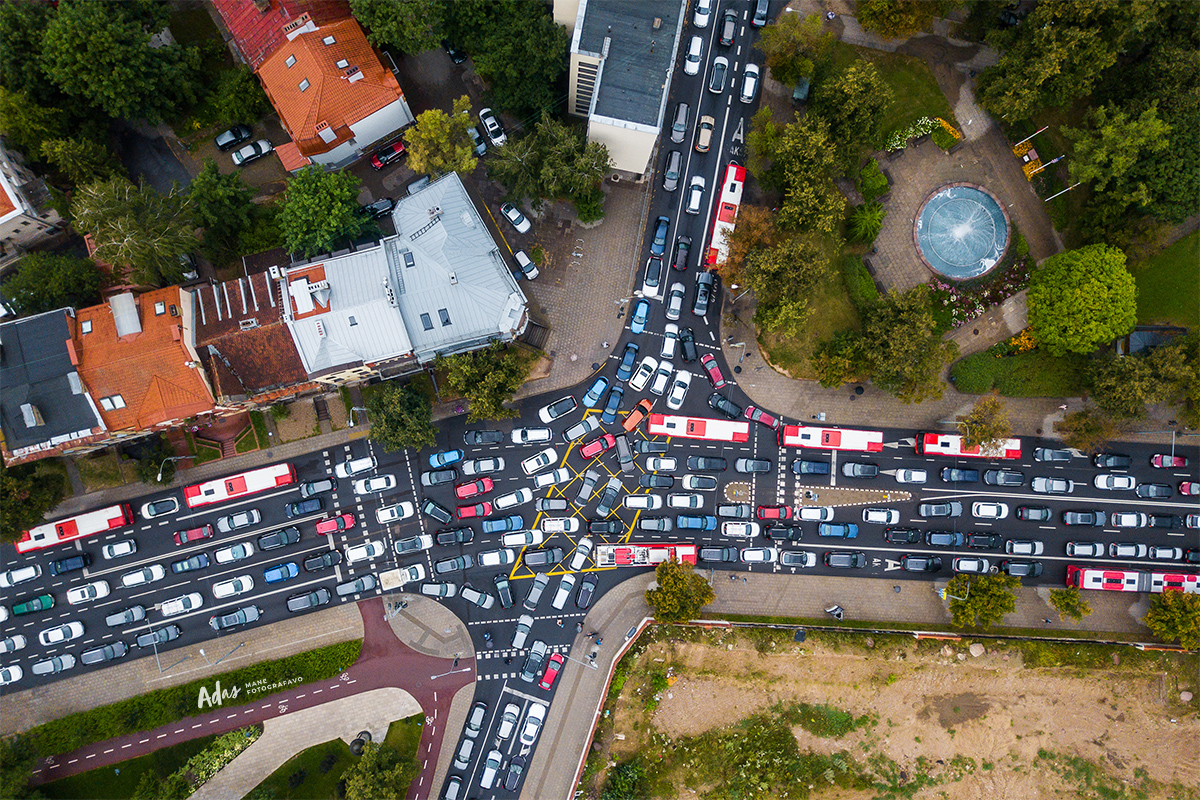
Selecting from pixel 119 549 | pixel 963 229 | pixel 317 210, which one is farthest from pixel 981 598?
pixel 119 549

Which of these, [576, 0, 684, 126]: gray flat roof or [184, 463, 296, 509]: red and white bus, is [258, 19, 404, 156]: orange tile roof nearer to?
[576, 0, 684, 126]: gray flat roof

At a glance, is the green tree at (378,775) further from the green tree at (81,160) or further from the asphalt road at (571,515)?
the green tree at (81,160)

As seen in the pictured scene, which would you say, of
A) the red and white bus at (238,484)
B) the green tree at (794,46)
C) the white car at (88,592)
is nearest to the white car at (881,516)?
the green tree at (794,46)

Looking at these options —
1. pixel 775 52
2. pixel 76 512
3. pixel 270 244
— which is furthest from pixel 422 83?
pixel 76 512

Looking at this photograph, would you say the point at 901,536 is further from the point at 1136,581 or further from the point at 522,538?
the point at 522,538

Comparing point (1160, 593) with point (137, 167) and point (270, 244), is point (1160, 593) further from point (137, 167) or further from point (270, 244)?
point (137, 167)

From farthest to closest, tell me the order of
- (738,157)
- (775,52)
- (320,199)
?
1. (738,157)
2. (775,52)
3. (320,199)
